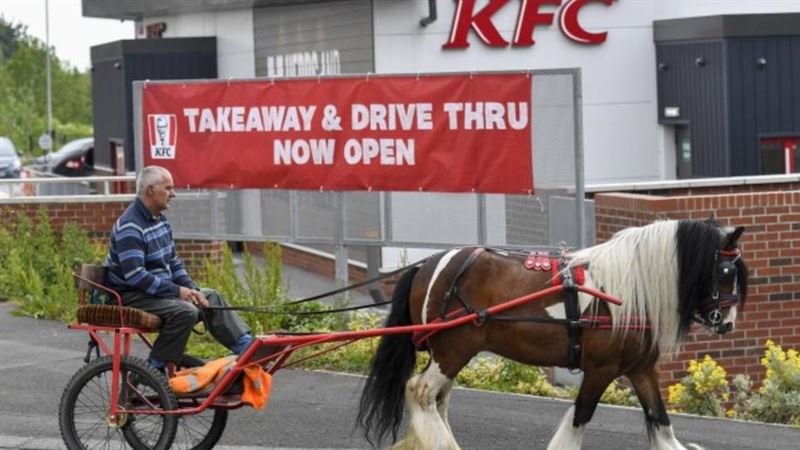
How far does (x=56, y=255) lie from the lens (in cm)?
1658

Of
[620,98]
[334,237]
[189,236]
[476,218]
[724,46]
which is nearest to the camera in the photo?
[476,218]

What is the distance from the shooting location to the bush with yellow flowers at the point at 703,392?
1188cm

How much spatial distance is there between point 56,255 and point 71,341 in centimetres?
209

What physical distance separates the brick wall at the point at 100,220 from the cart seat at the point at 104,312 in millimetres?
6937

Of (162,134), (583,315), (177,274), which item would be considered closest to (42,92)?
(162,134)

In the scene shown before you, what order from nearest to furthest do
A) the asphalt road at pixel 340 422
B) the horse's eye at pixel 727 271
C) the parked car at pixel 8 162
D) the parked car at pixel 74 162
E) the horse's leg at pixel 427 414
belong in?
the horse's eye at pixel 727 271 < the horse's leg at pixel 427 414 < the asphalt road at pixel 340 422 < the parked car at pixel 8 162 < the parked car at pixel 74 162

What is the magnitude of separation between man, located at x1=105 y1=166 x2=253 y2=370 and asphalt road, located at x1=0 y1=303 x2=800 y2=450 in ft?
3.26

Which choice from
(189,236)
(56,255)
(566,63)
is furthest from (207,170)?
(566,63)

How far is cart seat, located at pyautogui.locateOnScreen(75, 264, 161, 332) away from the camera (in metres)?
9.38

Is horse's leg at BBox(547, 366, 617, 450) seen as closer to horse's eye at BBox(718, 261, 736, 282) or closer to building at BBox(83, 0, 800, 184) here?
horse's eye at BBox(718, 261, 736, 282)

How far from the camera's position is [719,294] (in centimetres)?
895

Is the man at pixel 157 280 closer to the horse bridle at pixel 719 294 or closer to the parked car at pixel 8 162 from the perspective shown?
the horse bridle at pixel 719 294

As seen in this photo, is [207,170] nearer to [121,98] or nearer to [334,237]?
[334,237]

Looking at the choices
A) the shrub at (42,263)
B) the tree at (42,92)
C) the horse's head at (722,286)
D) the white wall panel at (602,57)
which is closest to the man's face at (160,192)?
the horse's head at (722,286)
